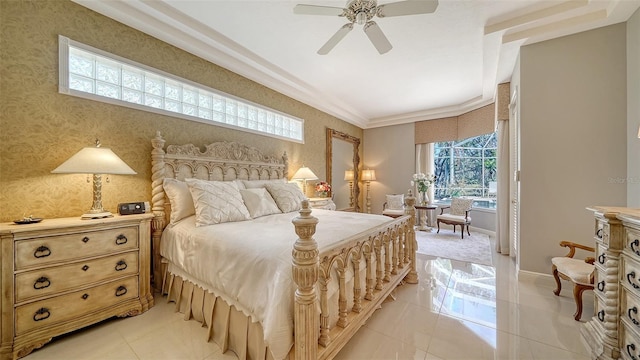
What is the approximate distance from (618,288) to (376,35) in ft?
8.12

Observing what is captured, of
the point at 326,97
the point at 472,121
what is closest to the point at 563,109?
the point at 472,121

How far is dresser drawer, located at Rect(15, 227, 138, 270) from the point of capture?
60.5 inches

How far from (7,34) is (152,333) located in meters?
2.48

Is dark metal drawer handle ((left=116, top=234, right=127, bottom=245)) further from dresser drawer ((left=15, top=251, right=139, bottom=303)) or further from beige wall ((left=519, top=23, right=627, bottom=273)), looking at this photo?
beige wall ((left=519, top=23, right=627, bottom=273))

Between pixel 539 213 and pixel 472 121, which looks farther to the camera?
pixel 472 121

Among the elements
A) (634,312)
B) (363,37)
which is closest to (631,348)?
(634,312)

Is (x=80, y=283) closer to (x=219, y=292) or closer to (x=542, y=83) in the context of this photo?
(x=219, y=292)

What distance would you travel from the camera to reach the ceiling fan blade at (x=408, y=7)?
1.68m

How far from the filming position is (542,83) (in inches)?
101

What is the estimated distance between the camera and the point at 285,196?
305 centimetres

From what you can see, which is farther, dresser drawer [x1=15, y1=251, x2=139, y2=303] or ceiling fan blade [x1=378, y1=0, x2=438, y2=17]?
ceiling fan blade [x1=378, y1=0, x2=438, y2=17]

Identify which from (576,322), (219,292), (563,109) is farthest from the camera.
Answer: (563,109)

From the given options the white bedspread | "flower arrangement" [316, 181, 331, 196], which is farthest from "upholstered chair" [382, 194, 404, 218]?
the white bedspread

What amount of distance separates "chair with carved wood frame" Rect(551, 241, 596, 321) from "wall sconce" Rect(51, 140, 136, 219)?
3901 mm
